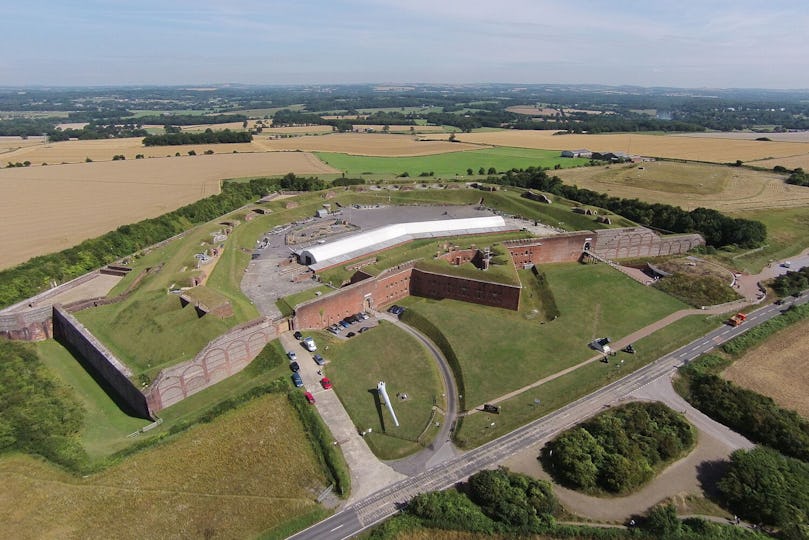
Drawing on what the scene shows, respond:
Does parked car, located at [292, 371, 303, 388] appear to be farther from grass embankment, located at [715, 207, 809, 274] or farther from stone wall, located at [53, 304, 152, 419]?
grass embankment, located at [715, 207, 809, 274]

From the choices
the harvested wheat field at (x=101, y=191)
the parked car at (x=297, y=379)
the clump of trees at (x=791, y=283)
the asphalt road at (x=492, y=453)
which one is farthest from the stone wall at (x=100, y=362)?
the clump of trees at (x=791, y=283)

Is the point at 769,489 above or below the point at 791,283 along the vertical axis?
below

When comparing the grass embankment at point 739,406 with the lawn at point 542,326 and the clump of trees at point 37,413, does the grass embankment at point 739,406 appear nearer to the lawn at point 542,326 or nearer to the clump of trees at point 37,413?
the lawn at point 542,326

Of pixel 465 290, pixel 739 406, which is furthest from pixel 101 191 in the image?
pixel 739 406

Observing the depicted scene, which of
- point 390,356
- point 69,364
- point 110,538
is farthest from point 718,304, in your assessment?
point 69,364

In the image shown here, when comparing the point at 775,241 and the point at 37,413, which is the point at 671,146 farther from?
the point at 37,413

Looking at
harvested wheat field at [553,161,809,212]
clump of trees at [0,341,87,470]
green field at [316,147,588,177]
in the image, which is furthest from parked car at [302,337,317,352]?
harvested wheat field at [553,161,809,212]

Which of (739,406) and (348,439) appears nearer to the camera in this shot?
(348,439)
